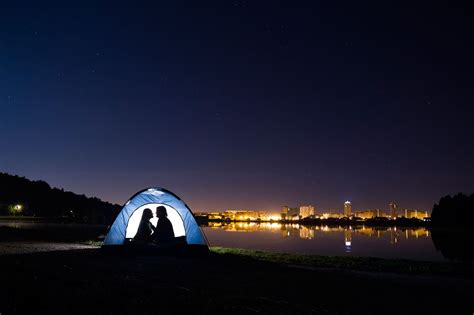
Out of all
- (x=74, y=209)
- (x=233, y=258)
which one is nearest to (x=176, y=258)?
(x=233, y=258)

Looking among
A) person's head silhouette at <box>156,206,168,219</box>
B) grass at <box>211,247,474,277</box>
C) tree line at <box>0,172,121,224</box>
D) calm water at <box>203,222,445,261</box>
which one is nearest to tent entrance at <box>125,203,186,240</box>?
person's head silhouette at <box>156,206,168,219</box>

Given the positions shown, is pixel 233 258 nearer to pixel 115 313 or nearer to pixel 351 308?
pixel 351 308

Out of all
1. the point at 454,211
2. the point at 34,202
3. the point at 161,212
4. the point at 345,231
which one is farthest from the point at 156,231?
the point at 454,211

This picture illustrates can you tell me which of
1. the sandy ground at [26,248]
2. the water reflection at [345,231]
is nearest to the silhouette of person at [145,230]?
the sandy ground at [26,248]

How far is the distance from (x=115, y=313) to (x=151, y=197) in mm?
12713

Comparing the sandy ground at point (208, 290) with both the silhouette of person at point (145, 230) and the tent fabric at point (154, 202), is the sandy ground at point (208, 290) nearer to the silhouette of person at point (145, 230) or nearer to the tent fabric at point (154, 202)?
the silhouette of person at point (145, 230)

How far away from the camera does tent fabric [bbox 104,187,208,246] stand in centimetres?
1722

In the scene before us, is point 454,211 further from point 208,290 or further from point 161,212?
point 208,290

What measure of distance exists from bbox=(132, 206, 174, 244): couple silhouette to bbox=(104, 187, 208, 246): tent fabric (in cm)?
82

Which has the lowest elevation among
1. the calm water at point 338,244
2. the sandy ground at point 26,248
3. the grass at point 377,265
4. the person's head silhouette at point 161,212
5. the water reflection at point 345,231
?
the water reflection at point 345,231

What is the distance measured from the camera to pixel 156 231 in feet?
55.2

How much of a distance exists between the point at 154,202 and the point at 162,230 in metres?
2.86

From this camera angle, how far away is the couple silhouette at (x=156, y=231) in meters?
16.8

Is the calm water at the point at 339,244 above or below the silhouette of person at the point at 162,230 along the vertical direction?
below
